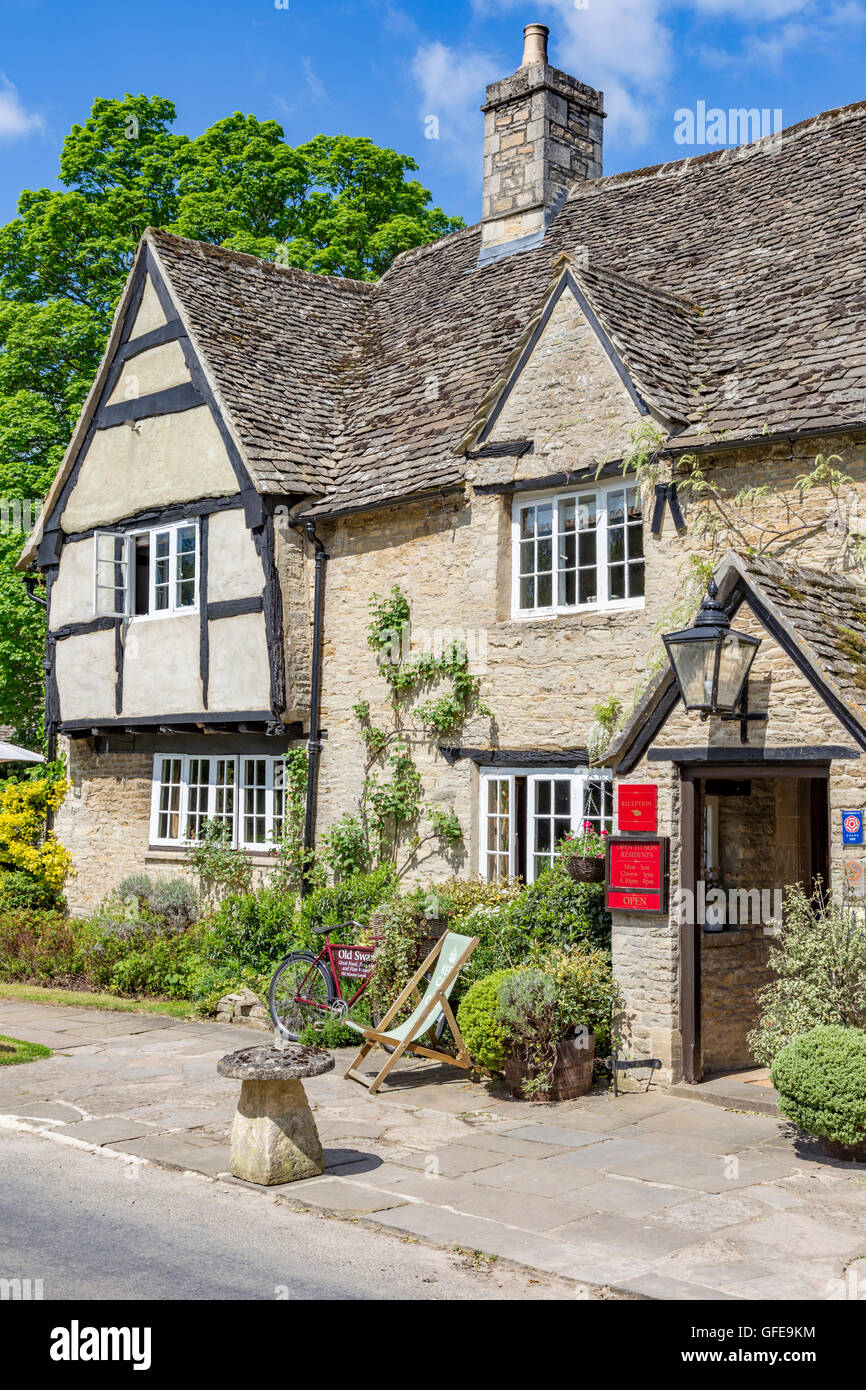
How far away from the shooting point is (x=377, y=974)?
11320 millimetres

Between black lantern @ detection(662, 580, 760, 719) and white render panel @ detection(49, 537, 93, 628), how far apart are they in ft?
33.2

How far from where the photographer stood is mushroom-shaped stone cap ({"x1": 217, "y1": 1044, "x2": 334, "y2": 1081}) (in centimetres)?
721

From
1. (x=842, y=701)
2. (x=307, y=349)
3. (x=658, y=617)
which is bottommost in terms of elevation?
(x=842, y=701)

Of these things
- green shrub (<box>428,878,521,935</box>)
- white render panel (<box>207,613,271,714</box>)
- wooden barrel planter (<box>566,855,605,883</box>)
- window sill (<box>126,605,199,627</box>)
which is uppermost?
window sill (<box>126,605,199,627</box>)

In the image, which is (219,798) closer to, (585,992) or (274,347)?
(274,347)

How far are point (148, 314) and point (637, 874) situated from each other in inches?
426

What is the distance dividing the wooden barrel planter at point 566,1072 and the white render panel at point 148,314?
1089cm

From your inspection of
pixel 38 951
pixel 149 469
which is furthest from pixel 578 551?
pixel 38 951

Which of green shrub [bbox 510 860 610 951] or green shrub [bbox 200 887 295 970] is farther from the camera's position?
green shrub [bbox 200 887 295 970]

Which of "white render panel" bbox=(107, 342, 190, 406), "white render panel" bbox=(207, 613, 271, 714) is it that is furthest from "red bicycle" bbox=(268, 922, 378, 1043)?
"white render panel" bbox=(107, 342, 190, 406)

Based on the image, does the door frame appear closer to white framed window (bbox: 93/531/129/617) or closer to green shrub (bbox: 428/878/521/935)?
green shrub (bbox: 428/878/521/935)
